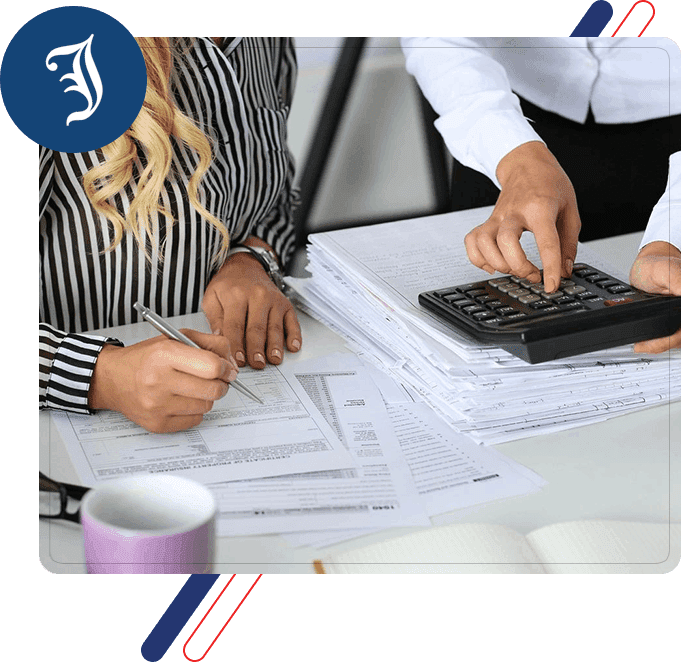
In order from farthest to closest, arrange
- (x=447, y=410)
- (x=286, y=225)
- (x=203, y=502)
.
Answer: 1. (x=286, y=225)
2. (x=447, y=410)
3. (x=203, y=502)

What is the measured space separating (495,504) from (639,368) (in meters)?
0.24

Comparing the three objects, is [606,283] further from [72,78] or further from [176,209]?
[72,78]

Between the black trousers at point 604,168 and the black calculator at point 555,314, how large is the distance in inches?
3.3

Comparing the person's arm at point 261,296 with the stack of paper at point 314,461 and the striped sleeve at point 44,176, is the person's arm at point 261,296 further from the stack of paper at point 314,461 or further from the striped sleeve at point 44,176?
the striped sleeve at point 44,176

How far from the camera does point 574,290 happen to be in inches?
33.4

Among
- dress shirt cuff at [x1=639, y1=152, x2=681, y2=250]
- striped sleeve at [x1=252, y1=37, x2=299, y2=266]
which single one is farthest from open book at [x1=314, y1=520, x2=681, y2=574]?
striped sleeve at [x1=252, y1=37, x2=299, y2=266]

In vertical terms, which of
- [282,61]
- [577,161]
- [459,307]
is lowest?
[459,307]

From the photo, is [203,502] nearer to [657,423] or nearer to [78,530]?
[78,530]

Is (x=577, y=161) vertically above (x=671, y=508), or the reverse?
(x=577, y=161)

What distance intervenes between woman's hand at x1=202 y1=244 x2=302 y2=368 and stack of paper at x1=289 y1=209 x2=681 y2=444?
6 centimetres

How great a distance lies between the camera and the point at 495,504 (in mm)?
734

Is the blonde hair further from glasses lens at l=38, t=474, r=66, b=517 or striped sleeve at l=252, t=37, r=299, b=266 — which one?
glasses lens at l=38, t=474, r=66, b=517

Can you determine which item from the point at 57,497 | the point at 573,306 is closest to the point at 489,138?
the point at 573,306

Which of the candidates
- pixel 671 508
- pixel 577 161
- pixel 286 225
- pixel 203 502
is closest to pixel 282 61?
pixel 286 225
